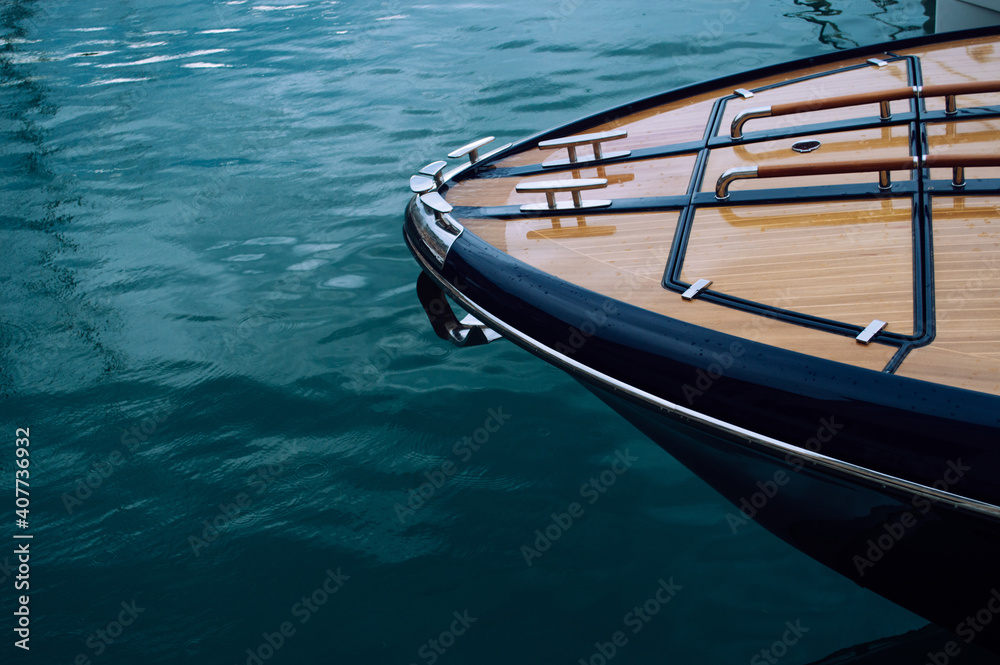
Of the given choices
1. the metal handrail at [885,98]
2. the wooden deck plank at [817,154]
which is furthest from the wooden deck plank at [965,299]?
the metal handrail at [885,98]

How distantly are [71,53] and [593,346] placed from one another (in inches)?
426

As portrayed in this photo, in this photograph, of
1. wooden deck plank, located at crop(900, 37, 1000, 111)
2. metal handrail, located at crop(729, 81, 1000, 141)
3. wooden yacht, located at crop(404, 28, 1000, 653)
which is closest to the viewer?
wooden yacht, located at crop(404, 28, 1000, 653)

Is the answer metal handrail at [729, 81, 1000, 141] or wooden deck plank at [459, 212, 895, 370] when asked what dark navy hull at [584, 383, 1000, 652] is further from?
metal handrail at [729, 81, 1000, 141]

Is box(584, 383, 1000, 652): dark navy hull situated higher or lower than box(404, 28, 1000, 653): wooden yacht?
lower

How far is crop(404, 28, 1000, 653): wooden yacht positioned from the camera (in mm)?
1939

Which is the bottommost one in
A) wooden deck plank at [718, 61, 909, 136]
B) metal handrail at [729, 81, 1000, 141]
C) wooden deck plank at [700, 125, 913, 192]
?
wooden deck plank at [700, 125, 913, 192]

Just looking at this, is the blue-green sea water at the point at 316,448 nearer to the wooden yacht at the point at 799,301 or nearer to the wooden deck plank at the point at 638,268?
the wooden yacht at the point at 799,301

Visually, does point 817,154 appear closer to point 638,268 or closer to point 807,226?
point 807,226

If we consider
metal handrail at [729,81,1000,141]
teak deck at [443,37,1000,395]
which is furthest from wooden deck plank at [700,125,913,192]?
metal handrail at [729,81,1000,141]

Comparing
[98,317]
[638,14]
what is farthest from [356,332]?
[638,14]

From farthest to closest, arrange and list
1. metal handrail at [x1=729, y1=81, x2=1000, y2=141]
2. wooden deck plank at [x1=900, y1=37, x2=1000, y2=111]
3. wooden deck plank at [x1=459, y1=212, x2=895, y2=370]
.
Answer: wooden deck plank at [x1=900, y1=37, x2=1000, y2=111] → metal handrail at [x1=729, y1=81, x2=1000, y2=141] → wooden deck plank at [x1=459, y1=212, x2=895, y2=370]

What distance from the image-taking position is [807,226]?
266cm

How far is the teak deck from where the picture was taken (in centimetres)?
216

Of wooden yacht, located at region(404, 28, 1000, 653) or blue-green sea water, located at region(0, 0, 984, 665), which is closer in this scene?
wooden yacht, located at region(404, 28, 1000, 653)
